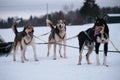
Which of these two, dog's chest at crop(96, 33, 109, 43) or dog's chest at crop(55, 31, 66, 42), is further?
dog's chest at crop(55, 31, 66, 42)

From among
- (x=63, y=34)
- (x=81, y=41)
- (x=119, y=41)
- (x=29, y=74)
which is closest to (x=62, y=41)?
(x=63, y=34)

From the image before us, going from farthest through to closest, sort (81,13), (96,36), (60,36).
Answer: (60,36) → (96,36) → (81,13)

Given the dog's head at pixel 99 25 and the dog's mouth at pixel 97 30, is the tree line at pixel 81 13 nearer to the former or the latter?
the dog's head at pixel 99 25

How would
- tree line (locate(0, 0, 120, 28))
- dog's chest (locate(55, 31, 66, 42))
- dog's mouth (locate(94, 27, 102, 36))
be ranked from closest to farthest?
1. tree line (locate(0, 0, 120, 28))
2. dog's mouth (locate(94, 27, 102, 36))
3. dog's chest (locate(55, 31, 66, 42))

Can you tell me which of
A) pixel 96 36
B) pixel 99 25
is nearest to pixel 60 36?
pixel 96 36

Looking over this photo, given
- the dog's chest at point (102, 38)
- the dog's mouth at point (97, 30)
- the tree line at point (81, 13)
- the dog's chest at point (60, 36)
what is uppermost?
the tree line at point (81, 13)

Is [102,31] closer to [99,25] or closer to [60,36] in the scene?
[99,25]

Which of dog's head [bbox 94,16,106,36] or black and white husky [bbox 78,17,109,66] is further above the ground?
dog's head [bbox 94,16,106,36]

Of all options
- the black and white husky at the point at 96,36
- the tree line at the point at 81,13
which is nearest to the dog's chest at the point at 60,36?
the black and white husky at the point at 96,36

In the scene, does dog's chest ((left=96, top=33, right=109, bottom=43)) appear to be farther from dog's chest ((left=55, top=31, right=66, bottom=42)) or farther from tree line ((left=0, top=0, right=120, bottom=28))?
dog's chest ((left=55, top=31, right=66, bottom=42))

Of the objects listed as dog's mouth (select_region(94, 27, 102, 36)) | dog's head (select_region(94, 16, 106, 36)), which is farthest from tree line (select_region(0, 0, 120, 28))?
dog's mouth (select_region(94, 27, 102, 36))

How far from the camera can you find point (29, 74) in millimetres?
1562

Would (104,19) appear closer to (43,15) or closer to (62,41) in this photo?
(43,15)

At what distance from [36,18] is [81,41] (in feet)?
2.14
